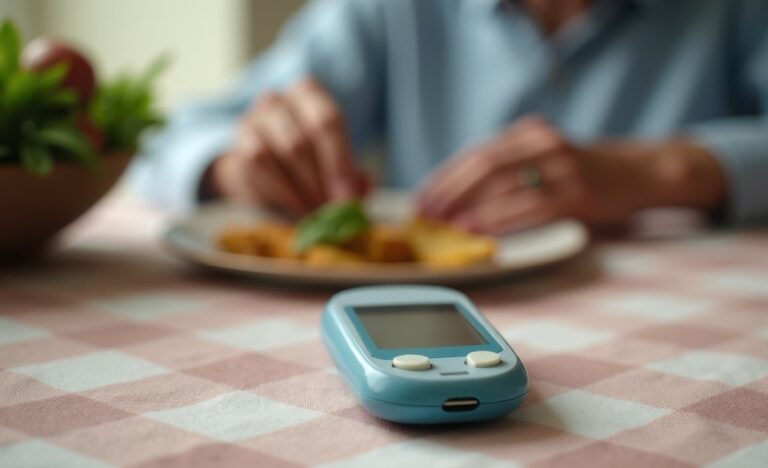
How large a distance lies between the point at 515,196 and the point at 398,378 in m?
0.58

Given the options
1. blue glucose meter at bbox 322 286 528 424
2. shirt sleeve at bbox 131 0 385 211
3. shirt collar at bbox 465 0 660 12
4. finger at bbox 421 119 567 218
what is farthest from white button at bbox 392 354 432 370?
shirt collar at bbox 465 0 660 12

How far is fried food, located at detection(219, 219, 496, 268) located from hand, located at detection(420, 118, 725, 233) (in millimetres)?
141

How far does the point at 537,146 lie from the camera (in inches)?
40.6

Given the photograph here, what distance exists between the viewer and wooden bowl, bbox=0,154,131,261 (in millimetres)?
734

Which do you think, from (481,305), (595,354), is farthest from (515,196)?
(595,354)

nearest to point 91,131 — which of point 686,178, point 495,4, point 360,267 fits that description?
point 360,267

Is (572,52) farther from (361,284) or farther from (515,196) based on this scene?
(361,284)

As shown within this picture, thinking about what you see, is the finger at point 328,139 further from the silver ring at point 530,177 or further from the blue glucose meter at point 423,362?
the blue glucose meter at point 423,362

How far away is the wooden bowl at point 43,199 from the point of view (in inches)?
28.9

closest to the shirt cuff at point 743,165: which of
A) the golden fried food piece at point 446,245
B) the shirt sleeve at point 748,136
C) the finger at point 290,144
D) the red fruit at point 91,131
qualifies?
the shirt sleeve at point 748,136

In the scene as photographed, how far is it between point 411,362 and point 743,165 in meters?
0.86

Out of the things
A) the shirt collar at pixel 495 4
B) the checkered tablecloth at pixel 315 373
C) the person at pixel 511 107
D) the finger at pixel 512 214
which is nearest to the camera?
the checkered tablecloth at pixel 315 373

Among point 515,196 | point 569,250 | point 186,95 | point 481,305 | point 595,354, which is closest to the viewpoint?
point 595,354

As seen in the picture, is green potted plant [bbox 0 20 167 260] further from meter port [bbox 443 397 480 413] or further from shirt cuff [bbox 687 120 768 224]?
shirt cuff [bbox 687 120 768 224]
